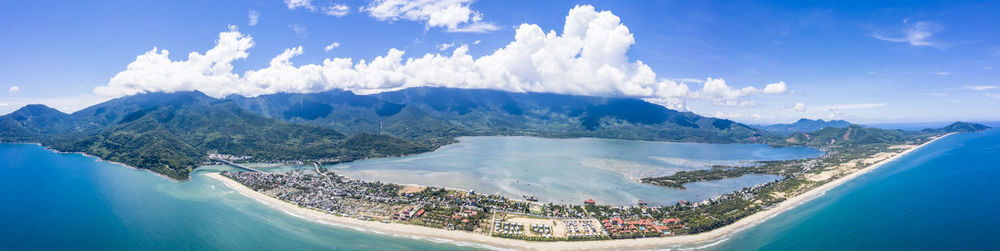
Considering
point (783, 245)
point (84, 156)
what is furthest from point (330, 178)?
point (84, 156)

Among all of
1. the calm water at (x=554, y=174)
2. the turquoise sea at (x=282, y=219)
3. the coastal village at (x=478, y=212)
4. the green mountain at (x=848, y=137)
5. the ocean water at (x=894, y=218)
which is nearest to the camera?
the ocean water at (x=894, y=218)

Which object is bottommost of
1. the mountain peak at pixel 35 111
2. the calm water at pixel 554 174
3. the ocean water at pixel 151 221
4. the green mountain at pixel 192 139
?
the ocean water at pixel 151 221

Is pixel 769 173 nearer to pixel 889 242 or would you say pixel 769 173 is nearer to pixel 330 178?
pixel 889 242

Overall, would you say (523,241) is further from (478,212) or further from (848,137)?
(848,137)

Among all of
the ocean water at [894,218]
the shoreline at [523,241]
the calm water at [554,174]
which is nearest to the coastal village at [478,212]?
the shoreline at [523,241]

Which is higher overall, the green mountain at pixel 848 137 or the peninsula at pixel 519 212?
the green mountain at pixel 848 137

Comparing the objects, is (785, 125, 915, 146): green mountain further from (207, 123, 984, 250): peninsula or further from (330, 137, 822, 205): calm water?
(207, 123, 984, 250): peninsula

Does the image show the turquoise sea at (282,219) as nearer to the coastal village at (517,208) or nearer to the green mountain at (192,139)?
the coastal village at (517,208)

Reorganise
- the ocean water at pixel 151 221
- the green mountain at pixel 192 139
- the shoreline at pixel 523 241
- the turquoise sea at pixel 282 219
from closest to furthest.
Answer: the shoreline at pixel 523 241 → the turquoise sea at pixel 282 219 → the ocean water at pixel 151 221 → the green mountain at pixel 192 139
